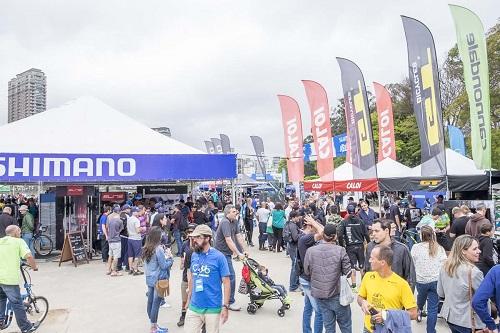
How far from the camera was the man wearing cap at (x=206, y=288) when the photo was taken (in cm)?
387

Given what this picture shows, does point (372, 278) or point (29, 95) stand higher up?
point (29, 95)

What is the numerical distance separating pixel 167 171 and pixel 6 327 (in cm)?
640

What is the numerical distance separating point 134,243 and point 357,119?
8.64 metres

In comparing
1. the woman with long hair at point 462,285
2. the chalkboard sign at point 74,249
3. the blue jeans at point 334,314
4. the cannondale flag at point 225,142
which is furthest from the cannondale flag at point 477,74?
the cannondale flag at point 225,142

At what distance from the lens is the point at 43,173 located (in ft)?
34.9

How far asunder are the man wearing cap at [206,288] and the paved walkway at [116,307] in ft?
6.45

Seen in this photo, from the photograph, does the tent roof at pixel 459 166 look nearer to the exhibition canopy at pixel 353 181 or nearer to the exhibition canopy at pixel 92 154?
the exhibition canopy at pixel 353 181

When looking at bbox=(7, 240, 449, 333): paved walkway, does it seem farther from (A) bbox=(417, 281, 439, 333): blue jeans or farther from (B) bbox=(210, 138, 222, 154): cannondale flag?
(B) bbox=(210, 138, 222, 154): cannondale flag

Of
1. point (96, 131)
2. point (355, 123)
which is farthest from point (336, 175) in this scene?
point (96, 131)

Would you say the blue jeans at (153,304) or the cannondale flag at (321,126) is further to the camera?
the cannondale flag at (321,126)

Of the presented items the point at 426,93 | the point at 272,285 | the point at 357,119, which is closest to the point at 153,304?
the point at 272,285

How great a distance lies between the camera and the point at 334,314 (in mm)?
4309

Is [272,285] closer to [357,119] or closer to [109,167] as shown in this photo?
[109,167]

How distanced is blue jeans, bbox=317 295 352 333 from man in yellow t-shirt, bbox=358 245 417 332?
898mm
